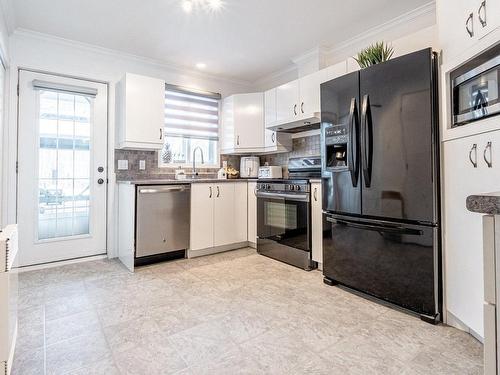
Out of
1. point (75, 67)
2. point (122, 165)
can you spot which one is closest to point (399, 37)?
point (122, 165)

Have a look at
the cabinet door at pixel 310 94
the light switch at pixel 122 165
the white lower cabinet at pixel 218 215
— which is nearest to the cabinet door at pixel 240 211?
the white lower cabinet at pixel 218 215

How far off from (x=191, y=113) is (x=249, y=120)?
0.83m

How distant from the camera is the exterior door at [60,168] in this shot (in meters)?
2.96

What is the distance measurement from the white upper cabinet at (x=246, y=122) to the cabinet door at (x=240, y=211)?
596 millimetres

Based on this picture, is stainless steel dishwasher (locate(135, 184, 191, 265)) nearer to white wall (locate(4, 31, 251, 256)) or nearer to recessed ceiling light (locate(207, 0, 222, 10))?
white wall (locate(4, 31, 251, 256))

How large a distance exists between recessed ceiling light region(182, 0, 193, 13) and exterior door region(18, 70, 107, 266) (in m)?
1.46

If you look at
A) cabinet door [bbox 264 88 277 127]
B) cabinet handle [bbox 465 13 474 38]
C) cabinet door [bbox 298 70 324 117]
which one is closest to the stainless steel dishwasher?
cabinet door [bbox 264 88 277 127]

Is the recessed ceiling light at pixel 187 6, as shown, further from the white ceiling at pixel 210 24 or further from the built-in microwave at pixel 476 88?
the built-in microwave at pixel 476 88

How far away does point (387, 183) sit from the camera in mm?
1983

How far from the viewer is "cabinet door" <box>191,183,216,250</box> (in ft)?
10.8

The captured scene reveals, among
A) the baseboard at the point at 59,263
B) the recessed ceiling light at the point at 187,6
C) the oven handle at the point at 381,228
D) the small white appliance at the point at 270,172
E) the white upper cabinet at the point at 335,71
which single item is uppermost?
the recessed ceiling light at the point at 187,6

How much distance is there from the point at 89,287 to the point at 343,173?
2.33 meters

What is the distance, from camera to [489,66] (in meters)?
1.35

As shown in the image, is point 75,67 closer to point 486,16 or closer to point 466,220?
point 486,16
